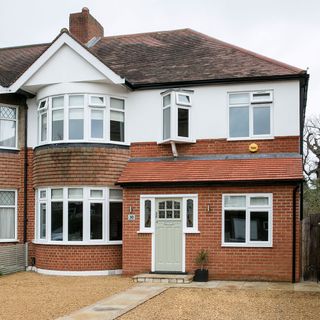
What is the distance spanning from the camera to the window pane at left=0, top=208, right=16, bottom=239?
17922 mm

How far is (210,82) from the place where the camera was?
16.6m

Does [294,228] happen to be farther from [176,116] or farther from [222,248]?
[176,116]

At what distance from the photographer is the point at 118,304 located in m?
11.5

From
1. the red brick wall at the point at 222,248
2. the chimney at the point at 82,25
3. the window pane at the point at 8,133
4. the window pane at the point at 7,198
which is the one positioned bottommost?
the red brick wall at the point at 222,248

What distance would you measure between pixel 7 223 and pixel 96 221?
3.14m

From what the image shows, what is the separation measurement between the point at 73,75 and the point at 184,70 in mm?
3413

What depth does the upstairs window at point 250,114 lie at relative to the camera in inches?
643

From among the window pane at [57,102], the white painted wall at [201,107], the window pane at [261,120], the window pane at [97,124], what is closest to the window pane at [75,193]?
the window pane at [97,124]

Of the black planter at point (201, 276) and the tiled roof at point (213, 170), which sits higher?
the tiled roof at point (213, 170)

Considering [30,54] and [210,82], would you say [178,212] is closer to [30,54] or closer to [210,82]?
[210,82]

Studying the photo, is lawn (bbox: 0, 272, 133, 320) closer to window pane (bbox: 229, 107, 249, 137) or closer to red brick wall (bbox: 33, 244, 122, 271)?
red brick wall (bbox: 33, 244, 122, 271)

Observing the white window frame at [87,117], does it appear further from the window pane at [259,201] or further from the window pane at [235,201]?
the window pane at [259,201]

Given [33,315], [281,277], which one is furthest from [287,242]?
[33,315]

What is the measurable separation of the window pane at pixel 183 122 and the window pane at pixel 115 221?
290 centimetres
